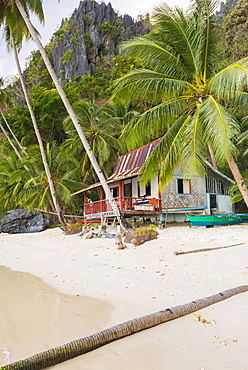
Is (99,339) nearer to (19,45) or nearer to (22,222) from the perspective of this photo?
(19,45)

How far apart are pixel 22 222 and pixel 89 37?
33618 millimetres

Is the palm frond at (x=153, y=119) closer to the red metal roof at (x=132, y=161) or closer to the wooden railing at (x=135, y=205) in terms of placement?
the wooden railing at (x=135, y=205)

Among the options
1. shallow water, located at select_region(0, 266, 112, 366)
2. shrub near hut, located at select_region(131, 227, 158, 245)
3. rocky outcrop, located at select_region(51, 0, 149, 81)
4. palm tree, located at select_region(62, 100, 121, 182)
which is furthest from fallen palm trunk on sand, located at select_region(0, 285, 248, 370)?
rocky outcrop, located at select_region(51, 0, 149, 81)

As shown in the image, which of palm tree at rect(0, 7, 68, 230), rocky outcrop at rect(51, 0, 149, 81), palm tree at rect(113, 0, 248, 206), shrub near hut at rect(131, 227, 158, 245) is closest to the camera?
palm tree at rect(113, 0, 248, 206)

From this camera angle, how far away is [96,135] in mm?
21719

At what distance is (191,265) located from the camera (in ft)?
21.2

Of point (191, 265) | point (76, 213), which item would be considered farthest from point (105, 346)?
point (76, 213)

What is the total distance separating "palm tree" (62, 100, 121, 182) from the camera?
2156 cm

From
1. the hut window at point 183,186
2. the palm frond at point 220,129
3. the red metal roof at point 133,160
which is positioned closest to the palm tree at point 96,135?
the red metal roof at point 133,160

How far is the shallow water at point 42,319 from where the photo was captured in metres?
3.20

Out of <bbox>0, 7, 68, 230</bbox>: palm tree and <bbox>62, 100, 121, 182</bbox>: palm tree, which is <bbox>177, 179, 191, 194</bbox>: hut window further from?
<bbox>0, 7, 68, 230</bbox>: palm tree

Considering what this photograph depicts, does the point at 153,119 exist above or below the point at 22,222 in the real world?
above

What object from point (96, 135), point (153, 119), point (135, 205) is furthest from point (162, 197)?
point (96, 135)

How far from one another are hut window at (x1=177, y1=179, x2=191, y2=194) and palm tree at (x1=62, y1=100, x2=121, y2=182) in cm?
665
